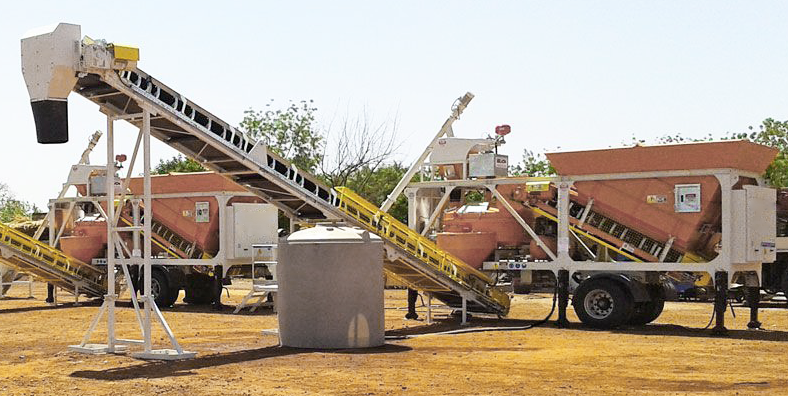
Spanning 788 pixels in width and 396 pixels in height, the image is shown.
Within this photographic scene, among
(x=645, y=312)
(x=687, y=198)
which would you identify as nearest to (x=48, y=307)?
(x=645, y=312)

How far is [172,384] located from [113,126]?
4.88 metres

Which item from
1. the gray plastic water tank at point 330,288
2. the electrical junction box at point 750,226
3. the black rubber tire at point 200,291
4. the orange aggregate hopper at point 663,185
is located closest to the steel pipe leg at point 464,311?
the orange aggregate hopper at point 663,185

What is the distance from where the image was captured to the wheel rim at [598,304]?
20625mm

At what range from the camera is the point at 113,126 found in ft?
53.4

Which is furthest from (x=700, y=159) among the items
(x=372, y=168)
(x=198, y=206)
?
(x=372, y=168)

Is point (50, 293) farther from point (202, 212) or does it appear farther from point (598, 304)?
point (598, 304)

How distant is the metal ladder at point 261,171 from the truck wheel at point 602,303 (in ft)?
6.80

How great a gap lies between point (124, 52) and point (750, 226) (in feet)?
36.6

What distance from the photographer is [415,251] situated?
20984mm

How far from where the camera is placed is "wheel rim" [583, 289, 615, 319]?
812 inches

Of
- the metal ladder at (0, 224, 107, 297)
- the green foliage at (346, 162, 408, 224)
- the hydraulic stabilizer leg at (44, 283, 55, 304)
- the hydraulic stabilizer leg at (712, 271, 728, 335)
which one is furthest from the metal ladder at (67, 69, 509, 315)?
the green foliage at (346, 162, 408, 224)

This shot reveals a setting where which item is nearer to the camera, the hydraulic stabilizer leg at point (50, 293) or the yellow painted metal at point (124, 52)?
the yellow painted metal at point (124, 52)

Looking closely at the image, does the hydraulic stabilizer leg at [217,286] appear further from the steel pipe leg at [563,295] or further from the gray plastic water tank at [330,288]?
the gray plastic water tank at [330,288]

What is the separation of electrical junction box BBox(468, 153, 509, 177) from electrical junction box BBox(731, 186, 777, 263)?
4747 millimetres
